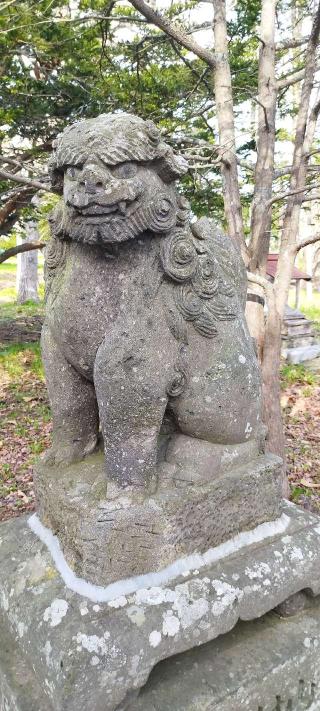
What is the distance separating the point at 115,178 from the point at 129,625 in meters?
1.26

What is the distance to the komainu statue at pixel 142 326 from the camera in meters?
1.44

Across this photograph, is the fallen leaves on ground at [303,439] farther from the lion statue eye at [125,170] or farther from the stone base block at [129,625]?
the lion statue eye at [125,170]

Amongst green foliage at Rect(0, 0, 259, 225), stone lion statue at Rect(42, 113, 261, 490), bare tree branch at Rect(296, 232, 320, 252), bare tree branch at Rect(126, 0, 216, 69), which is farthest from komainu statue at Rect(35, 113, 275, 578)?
green foliage at Rect(0, 0, 259, 225)

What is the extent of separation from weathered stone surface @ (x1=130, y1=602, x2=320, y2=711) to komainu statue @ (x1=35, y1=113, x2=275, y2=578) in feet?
1.12

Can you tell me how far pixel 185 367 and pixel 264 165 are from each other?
341 cm

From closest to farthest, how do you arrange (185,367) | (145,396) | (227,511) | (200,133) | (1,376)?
1. (145,396)
2. (185,367)
3. (227,511)
4. (200,133)
5. (1,376)

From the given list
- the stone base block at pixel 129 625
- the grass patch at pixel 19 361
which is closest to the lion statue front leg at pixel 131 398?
the stone base block at pixel 129 625

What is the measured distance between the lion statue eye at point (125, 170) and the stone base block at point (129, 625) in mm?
1232

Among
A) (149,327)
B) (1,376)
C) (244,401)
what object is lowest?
(1,376)

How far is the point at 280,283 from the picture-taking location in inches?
175

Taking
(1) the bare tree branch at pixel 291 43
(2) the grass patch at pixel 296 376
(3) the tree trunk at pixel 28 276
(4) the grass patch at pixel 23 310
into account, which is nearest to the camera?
(1) the bare tree branch at pixel 291 43

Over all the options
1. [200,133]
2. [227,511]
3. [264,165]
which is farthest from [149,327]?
[200,133]

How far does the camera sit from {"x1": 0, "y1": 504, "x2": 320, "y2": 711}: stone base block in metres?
1.36

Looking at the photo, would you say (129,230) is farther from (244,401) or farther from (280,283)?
(280,283)
